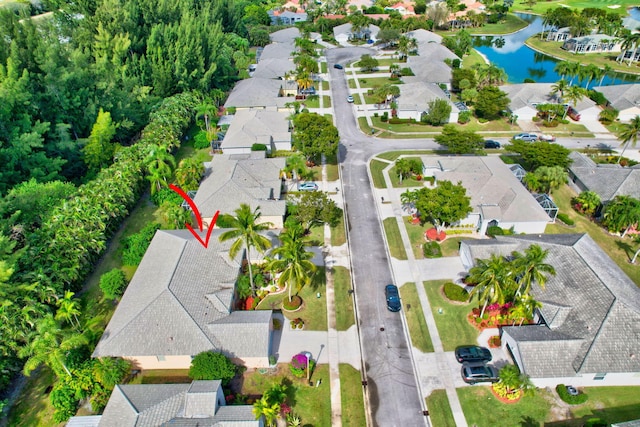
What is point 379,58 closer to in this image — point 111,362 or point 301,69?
point 301,69

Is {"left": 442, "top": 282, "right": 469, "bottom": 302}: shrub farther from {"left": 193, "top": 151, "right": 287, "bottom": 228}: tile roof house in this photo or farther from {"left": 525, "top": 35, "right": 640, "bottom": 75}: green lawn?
{"left": 525, "top": 35, "right": 640, "bottom": 75}: green lawn

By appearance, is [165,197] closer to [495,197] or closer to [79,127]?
[79,127]

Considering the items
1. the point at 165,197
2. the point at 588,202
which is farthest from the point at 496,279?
the point at 165,197

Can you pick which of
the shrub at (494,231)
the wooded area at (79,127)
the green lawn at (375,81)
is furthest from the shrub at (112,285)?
the green lawn at (375,81)

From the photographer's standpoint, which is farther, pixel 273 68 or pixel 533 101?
pixel 273 68

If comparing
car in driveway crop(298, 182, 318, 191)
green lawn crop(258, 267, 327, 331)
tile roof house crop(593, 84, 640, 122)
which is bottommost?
green lawn crop(258, 267, 327, 331)

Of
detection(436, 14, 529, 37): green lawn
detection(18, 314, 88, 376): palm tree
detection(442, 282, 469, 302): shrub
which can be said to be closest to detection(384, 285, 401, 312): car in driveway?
detection(442, 282, 469, 302): shrub
